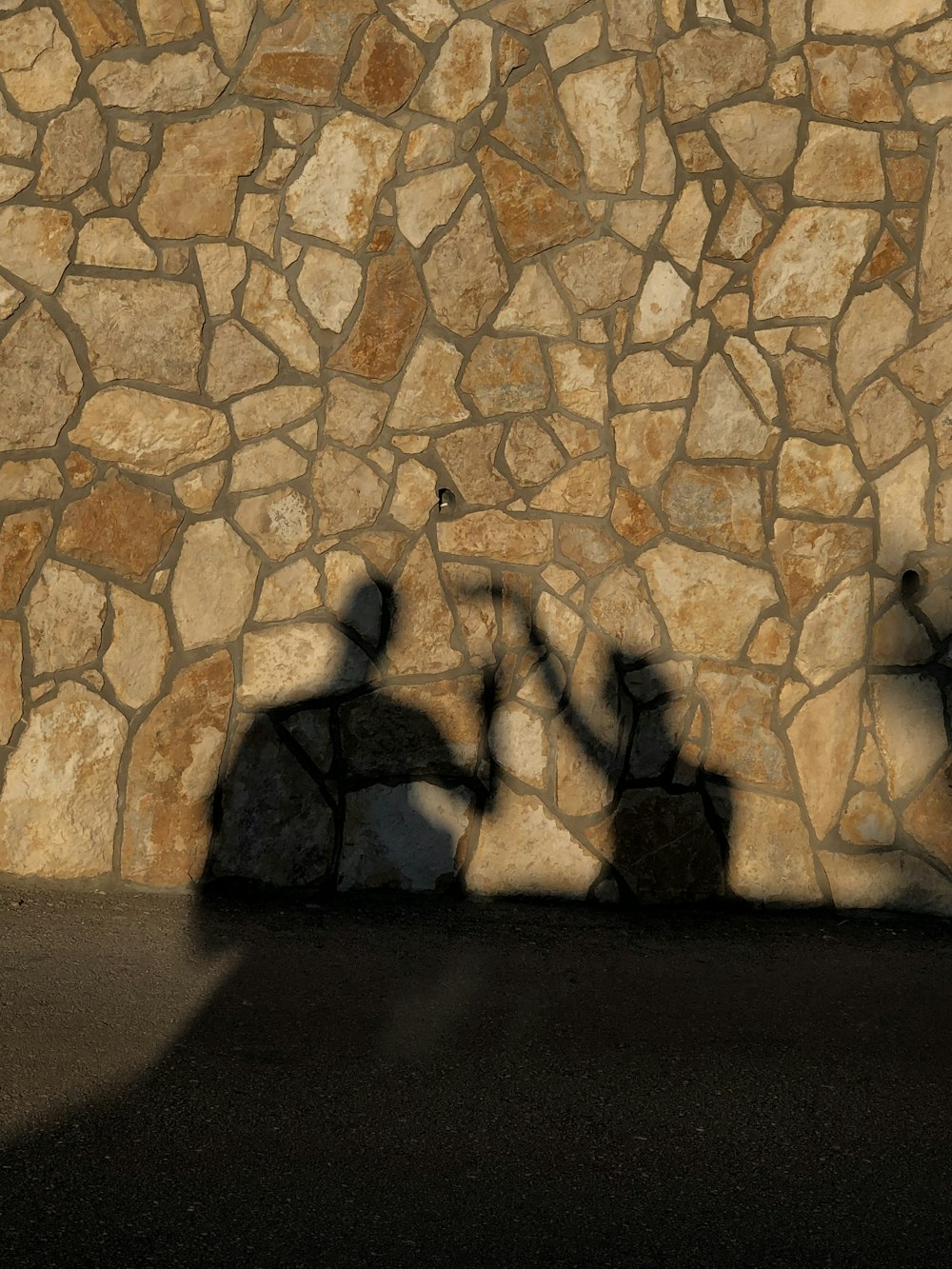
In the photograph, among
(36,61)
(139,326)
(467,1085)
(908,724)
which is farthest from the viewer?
(908,724)

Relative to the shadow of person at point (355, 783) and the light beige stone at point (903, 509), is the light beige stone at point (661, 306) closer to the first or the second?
the light beige stone at point (903, 509)

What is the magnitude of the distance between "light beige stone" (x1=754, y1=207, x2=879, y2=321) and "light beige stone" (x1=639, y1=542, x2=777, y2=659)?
0.98 m

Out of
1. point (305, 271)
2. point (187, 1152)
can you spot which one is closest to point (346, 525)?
point (305, 271)

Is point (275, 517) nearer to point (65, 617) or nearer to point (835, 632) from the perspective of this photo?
point (65, 617)

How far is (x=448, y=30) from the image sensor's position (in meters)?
5.11

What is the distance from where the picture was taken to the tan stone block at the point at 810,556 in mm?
5266

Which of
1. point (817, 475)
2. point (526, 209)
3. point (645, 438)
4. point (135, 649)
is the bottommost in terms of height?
point (135, 649)

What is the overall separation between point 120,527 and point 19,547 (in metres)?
0.38

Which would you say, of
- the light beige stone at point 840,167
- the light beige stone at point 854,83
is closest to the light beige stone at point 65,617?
the light beige stone at point 840,167

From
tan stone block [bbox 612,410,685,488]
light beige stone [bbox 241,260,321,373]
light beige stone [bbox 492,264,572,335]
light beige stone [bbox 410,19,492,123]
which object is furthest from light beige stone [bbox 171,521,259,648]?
light beige stone [bbox 410,19,492,123]

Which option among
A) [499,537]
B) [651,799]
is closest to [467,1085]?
[651,799]

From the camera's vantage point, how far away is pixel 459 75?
5109 mm

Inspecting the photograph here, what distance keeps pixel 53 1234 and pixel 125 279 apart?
337cm

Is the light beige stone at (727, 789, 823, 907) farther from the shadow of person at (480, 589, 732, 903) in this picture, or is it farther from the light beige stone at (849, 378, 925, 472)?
the light beige stone at (849, 378, 925, 472)
